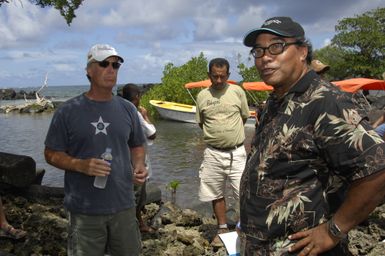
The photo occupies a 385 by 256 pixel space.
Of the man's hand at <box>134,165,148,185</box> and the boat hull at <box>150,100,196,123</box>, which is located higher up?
the man's hand at <box>134,165,148,185</box>

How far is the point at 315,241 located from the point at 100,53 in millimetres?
2351

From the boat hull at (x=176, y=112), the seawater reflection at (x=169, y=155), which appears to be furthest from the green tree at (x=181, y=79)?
the seawater reflection at (x=169, y=155)

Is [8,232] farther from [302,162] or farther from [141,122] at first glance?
[302,162]

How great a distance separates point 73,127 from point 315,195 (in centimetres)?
208

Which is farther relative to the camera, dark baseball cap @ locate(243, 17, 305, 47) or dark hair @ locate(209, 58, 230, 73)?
dark hair @ locate(209, 58, 230, 73)

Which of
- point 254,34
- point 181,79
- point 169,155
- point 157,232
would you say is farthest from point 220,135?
point 181,79

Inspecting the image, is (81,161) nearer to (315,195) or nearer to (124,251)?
(124,251)

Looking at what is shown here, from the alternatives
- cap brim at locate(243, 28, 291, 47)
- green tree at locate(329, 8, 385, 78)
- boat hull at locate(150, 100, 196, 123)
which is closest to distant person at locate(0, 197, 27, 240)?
cap brim at locate(243, 28, 291, 47)

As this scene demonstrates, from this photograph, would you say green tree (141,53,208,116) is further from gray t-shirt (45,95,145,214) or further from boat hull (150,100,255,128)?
gray t-shirt (45,95,145,214)

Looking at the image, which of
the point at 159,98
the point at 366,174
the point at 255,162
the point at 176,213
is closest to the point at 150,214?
the point at 176,213

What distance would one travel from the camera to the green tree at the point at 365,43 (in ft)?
160

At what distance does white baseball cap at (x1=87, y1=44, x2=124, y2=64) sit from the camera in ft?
11.5

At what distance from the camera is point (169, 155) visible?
16.3 metres

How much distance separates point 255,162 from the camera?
2264 millimetres
